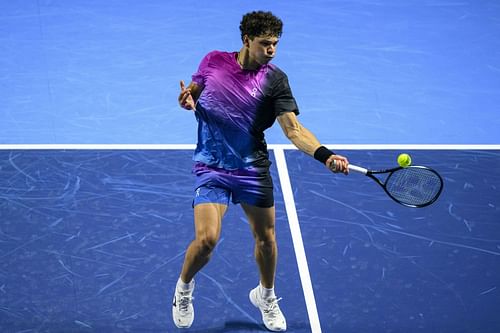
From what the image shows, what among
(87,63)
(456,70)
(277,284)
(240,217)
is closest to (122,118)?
(87,63)

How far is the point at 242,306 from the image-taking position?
7.23m

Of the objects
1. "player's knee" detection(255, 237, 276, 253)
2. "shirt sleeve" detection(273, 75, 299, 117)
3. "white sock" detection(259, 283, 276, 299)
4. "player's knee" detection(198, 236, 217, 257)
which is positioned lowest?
"white sock" detection(259, 283, 276, 299)

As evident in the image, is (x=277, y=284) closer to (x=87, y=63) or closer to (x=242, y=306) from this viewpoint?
(x=242, y=306)

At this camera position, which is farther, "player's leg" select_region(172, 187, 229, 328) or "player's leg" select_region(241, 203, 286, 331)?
"player's leg" select_region(241, 203, 286, 331)

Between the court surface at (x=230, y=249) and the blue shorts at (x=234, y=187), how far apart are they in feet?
3.47

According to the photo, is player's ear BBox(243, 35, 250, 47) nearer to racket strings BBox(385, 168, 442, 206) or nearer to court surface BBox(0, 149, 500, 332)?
racket strings BBox(385, 168, 442, 206)

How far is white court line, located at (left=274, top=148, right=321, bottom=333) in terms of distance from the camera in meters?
7.17

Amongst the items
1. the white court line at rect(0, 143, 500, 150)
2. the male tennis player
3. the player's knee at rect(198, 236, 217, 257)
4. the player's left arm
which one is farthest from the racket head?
the white court line at rect(0, 143, 500, 150)

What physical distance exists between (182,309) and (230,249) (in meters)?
1.09

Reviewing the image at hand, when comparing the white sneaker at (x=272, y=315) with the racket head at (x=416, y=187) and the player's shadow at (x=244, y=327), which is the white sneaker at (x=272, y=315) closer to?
the player's shadow at (x=244, y=327)

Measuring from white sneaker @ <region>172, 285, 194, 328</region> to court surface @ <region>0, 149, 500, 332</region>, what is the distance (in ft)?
0.32

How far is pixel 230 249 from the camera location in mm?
7859

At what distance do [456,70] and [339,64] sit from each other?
4.52ft

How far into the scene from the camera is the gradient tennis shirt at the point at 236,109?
6512 mm
